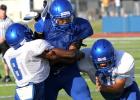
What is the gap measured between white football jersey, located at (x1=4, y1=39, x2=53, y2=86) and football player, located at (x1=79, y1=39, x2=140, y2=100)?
0.50 metres

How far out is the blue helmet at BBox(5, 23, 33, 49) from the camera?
232 inches

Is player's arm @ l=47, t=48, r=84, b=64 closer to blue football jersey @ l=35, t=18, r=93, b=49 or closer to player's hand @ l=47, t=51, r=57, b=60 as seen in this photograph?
player's hand @ l=47, t=51, r=57, b=60

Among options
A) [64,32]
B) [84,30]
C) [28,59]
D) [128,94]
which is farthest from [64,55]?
[128,94]

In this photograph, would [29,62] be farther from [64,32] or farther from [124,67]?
[124,67]

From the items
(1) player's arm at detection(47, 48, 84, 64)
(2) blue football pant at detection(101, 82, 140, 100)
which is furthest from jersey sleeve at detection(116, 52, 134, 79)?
(1) player's arm at detection(47, 48, 84, 64)

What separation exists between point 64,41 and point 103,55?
548 millimetres

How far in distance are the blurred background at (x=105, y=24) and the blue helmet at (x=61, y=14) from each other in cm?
48

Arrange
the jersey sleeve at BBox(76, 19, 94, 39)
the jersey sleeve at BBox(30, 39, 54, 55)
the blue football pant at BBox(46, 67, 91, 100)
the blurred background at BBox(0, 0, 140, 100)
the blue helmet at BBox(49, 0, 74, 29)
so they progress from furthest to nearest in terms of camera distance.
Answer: the blurred background at BBox(0, 0, 140, 100) < the jersey sleeve at BBox(76, 19, 94, 39) < the blue football pant at BBox(46, 67, 91, 100) < the blue helmet at BBox(49, 0, 74, 29) < the jersey sleeve at BBox(30, 39, 54, 55)

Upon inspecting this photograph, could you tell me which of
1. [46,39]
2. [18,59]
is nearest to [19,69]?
[18,59]

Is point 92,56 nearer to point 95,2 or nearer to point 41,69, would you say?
point 41,69

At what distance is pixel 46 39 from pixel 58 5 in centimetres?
39

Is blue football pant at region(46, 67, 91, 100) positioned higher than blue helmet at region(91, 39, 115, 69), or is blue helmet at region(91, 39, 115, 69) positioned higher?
blue helmet at region(91, 39, 115, 69)

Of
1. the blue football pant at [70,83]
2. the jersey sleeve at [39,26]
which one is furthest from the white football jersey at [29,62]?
the jersey sleeve at [39,26]

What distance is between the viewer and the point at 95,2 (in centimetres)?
5400
